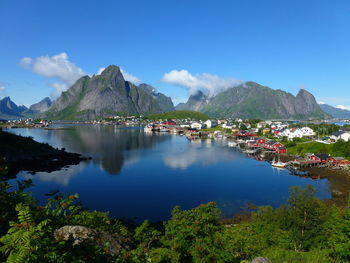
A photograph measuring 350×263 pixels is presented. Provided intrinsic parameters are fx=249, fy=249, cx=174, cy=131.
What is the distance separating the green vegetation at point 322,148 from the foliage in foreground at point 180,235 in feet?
156

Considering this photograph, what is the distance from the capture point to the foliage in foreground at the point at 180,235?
392 cm

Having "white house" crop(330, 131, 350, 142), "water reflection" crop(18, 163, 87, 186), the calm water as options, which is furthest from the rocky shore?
"white house" crop(330, 131, 350, 142)

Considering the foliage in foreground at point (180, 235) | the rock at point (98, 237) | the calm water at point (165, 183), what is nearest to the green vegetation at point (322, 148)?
the calm water at point (165, 183)

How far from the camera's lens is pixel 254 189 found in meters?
40.1

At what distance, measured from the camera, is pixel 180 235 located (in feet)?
35.7

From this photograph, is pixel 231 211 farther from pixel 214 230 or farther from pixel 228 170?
pixel 228 170

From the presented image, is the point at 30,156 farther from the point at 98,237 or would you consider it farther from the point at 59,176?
the point at 98,237

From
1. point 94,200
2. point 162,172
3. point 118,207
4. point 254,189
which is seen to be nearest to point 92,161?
point 162,172

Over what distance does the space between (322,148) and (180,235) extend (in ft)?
215

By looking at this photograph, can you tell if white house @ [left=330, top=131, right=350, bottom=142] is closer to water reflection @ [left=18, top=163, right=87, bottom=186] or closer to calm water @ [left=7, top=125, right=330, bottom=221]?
calm water @ [left=7, top=125, right=330, bottom=221]

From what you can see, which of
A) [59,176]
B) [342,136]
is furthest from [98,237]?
[342,136]

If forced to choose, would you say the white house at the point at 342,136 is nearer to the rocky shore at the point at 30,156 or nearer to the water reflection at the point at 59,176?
the water reflection at the point at 59,176

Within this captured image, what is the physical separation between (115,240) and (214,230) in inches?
225

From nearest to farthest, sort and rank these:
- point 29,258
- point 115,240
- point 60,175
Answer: point 29,258 → point 115,240 → point 60,175
